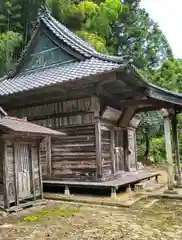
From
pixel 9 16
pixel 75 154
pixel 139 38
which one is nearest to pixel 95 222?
pixel 75 154

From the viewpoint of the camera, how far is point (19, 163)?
7.69 meters

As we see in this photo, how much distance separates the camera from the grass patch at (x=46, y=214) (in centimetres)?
642

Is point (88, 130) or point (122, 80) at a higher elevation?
point (122, 80)

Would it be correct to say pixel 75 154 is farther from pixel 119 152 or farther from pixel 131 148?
pixel 131 148

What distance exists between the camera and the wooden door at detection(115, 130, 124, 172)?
10.9 metres

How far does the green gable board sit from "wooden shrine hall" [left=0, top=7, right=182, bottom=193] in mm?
40

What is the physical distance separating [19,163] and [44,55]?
18.7ft

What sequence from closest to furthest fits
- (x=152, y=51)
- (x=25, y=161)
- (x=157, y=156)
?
(x=25, y=161) < (x=157, y=156) < (x=152, y=51)

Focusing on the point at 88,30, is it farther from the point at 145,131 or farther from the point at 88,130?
the point at 88,130

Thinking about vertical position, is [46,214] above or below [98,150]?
below

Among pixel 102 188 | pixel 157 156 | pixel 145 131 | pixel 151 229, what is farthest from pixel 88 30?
pixel 151 229

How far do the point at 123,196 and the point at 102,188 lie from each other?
0.69 metres

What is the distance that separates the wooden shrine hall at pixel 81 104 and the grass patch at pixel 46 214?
1.68 meters

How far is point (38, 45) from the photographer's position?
12141 mm
